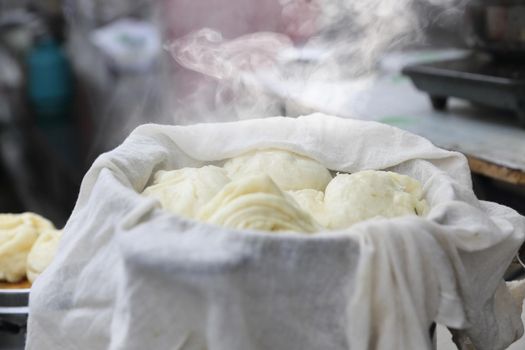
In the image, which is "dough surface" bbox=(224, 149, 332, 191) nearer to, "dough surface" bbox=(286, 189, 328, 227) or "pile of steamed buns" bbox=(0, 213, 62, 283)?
"dough surface" bbox=(286, 189, 328, 227)

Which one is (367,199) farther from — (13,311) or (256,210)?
(13,311)

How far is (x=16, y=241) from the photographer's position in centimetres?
207

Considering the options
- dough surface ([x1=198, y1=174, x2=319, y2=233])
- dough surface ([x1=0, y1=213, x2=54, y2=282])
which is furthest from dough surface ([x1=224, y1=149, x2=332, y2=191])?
dough surface ([x1=0, y1=213, x2=54, y2=282])

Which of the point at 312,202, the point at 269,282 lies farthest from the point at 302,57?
the point at 269,282

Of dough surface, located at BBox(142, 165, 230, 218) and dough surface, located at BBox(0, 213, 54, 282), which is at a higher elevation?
dough surface, located at BBox(142, 165, 230, 218)

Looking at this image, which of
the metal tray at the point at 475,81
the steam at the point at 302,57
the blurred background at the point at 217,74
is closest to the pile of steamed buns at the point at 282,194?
the blurred background at the point at 217,74

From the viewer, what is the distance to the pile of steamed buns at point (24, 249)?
77.6 inches

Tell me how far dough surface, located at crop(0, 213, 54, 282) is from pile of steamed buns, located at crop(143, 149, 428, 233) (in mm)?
746

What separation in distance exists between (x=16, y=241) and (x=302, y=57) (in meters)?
2.67

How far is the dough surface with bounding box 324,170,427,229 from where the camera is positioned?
1350mm

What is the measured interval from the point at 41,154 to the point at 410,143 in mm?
6630

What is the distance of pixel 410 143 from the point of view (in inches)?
65.4

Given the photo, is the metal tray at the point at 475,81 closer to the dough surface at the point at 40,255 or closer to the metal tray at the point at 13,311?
the dough surface at the point at 40,255

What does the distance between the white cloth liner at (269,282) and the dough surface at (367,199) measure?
0.24 feet
